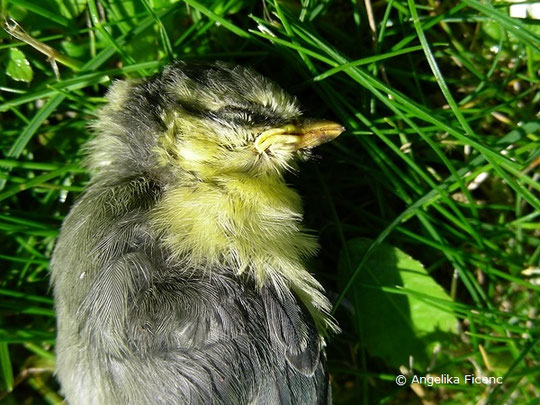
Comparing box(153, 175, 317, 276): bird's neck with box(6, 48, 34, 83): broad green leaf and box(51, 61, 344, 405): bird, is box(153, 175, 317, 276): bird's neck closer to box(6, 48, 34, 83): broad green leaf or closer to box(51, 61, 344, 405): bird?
box(51, 61, 344, 405): bird

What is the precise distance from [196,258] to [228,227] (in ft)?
0.31

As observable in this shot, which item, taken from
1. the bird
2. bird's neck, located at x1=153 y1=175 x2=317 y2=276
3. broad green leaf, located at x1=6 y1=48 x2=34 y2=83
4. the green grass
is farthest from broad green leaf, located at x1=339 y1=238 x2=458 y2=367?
broad green leaf, located at x1=6 y1=48 x2=34 y2=83

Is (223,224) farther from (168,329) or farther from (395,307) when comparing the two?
(395,307)

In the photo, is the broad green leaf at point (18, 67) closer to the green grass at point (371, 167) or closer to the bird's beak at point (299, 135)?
the green grass at point (371, 167)

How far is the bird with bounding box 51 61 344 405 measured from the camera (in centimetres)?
122

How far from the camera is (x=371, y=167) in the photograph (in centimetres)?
181

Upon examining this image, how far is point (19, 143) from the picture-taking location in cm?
177

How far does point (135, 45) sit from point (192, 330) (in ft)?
3.04

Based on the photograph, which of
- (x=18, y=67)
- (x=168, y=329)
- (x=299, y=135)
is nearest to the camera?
(x=168, y=329)

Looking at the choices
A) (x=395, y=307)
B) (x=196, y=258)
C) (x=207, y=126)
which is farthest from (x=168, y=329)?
(x=395, y=307)

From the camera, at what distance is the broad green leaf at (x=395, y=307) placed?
1.79 metres

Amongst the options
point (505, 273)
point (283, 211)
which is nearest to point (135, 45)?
point (283, 211)

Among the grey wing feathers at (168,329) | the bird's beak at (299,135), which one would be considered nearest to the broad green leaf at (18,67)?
the grey wing feathers at (168,329)

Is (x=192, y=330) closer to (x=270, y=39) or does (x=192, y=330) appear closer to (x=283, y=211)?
(x=283, y=211)
